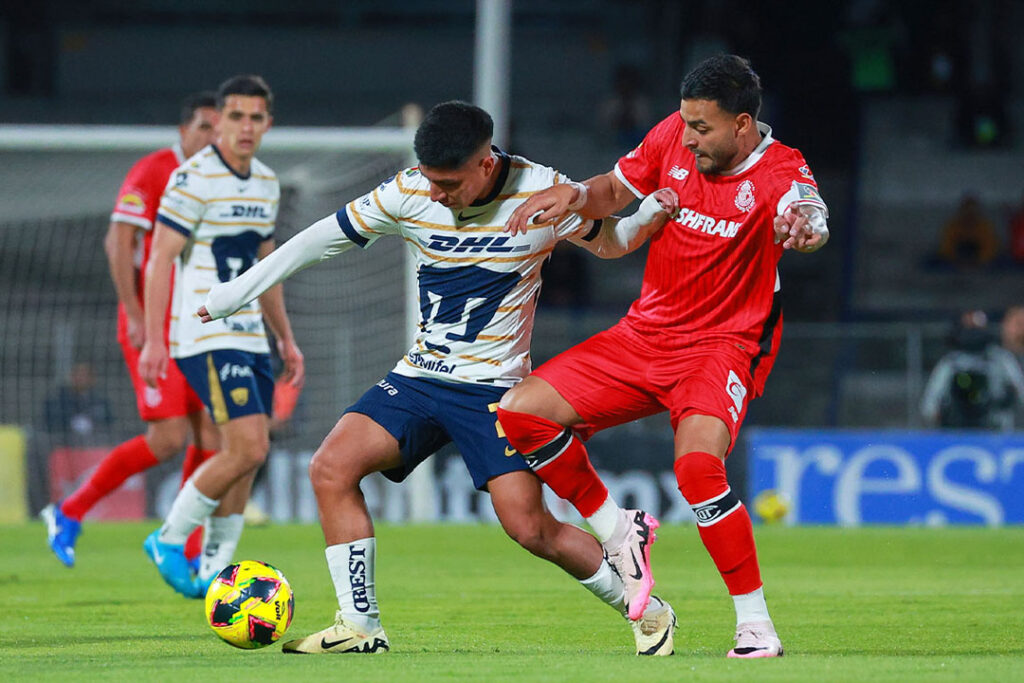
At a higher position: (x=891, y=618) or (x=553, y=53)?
(x=553, y=53)

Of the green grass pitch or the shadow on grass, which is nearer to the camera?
the green grass pitch

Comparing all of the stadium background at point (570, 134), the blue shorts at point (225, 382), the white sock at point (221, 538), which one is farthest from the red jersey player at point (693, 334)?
the stadium background at point (570, 134)

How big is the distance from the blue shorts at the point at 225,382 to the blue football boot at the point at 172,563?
621mm

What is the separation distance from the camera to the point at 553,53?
24.4 meters

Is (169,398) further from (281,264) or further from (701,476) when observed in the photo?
(701,476)

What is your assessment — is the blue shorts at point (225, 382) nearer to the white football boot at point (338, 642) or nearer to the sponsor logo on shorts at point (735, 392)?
the white football boot at point (338, 642)

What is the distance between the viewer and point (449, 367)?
17.9 ft

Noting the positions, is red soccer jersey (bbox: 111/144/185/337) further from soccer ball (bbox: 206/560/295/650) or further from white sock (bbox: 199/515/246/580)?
soccer ball (bbox: 206/560/295/650)

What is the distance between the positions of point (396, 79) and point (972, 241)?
9002 mm

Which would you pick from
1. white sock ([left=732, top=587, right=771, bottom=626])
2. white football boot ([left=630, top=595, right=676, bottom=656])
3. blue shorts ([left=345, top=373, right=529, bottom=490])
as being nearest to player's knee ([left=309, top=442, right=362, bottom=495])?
blue shorts ([left=345, top=373, right=529, bottom=490])

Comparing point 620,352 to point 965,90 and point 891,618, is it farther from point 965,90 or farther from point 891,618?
point 965,90

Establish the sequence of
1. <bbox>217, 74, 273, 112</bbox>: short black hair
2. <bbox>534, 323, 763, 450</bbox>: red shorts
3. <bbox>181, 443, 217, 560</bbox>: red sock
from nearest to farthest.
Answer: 1. <bbox>534, 323, 763, 450</bbox>: red shorts
2. <bbox>217, 74, 273, 112</bbox>: short black hair
3. <bbox>181, 443, 217, 560</bbox>: red sock

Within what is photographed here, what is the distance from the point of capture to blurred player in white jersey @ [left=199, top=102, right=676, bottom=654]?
5270 millimetres

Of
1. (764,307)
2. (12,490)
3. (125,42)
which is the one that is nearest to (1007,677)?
(764,307)
